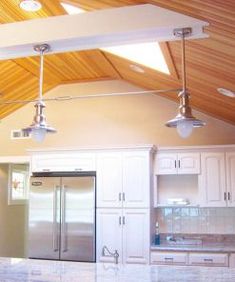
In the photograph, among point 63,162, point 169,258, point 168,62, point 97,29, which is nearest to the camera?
point 97,29

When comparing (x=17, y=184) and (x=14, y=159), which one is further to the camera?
(x=17, y=184)

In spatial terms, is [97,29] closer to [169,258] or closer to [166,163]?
[166,163]

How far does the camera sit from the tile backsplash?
18.2 feet

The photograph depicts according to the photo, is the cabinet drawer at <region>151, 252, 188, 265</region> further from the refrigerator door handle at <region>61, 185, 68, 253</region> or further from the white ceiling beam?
the white ceiling beam

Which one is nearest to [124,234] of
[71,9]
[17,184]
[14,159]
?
[14,159]

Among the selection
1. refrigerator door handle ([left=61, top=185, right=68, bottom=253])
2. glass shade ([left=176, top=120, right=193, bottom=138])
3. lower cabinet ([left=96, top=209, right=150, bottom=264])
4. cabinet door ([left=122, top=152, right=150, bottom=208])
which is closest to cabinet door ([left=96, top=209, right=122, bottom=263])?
lower cabinet ([left=96, top=209, right=150, bottom=264])

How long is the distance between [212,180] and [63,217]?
7.17 ft

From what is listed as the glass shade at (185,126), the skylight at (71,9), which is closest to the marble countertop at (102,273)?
the glass shade at (185,126)

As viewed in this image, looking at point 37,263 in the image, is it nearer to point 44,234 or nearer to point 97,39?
point 97,39

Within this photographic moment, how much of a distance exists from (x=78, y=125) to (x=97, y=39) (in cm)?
335

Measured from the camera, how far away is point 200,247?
5.23 m

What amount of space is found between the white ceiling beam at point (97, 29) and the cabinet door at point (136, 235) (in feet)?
9.49

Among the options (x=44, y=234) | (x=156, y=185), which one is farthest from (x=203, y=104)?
(x=44, y=234)

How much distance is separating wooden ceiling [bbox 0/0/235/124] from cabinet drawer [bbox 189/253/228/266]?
6.15 ft
